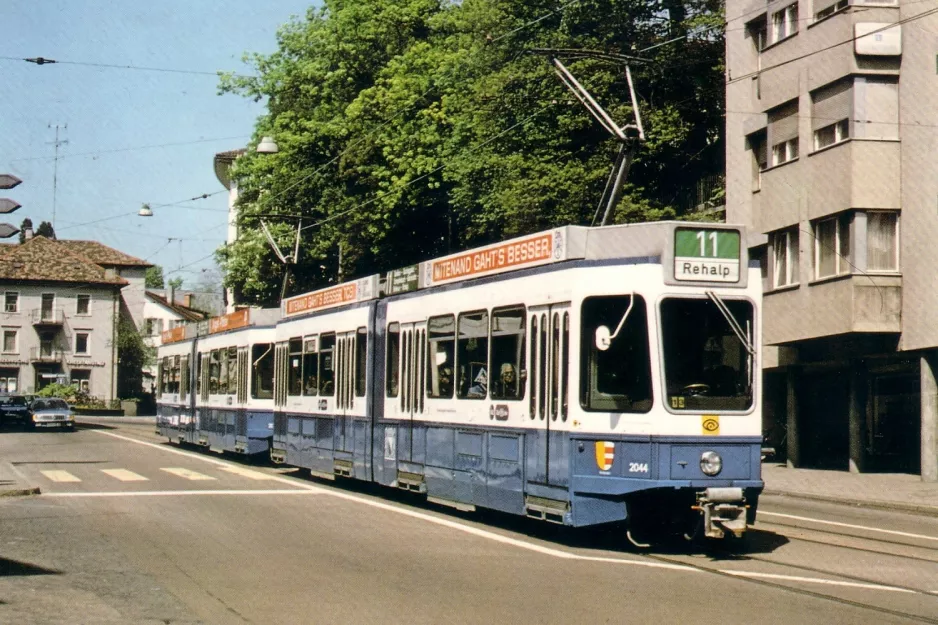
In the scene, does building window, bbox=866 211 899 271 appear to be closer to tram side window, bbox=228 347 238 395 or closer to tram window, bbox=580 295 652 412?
tram side window, bbox=228 347 238 395

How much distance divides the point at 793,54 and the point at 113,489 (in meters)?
19.6

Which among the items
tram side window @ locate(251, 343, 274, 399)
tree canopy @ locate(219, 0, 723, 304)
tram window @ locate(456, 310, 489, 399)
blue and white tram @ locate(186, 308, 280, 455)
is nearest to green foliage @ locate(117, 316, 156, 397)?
tree canopy @ locate(219, 0, 723, 304)

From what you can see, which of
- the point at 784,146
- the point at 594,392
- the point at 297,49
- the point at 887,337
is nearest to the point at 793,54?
the point at 784,146

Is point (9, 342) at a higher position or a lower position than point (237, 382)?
higher

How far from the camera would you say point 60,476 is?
79.2 feet

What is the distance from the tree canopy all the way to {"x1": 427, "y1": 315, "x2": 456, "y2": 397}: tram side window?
1797 cm

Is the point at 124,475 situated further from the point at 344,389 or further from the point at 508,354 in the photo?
the point at 508,354

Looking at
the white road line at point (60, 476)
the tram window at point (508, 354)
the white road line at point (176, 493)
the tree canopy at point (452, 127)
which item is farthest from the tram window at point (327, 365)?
the tree canopy at point (452, 127)

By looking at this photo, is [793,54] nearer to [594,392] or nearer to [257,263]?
[594,392]

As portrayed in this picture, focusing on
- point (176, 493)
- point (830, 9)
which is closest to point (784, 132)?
point (830, 9)

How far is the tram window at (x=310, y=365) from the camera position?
23047mm

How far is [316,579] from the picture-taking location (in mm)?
10875

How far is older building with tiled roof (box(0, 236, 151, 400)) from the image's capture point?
314ft

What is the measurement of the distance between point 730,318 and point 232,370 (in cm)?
1892
